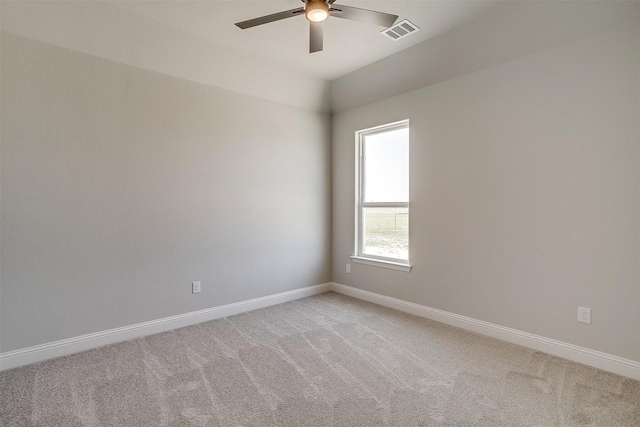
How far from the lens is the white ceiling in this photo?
2.65 metres

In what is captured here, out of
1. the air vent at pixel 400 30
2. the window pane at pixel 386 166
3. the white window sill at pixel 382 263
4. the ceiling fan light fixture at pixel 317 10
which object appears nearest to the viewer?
the ceiling fan light fixture at pixel 317 10

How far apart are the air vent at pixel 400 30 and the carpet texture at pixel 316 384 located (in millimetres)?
2841

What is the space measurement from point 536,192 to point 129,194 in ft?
11.8

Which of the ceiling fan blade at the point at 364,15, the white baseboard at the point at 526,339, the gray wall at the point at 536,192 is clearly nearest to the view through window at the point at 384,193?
the gray wall at the point at 536,192

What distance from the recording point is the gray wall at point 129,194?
2.51 metres

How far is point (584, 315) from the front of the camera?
2506mm

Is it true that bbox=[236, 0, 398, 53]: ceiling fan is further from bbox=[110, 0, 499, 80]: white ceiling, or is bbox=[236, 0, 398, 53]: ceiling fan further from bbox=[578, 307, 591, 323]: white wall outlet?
bbox=[578, 307, 591, 323]: white wall outlet

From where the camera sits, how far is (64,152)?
8.77 feet

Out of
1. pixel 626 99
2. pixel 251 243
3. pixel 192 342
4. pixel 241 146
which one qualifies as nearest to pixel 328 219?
pixel 251 243

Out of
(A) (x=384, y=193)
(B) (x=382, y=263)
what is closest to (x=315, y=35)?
(A) (x=384, y=193)

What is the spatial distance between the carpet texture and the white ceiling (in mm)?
2856

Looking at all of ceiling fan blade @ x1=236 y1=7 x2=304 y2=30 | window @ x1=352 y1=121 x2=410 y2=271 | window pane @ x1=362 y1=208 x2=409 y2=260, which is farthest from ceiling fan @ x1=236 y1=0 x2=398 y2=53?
window pane @ x1=362 y1=208 x2=409 y2=260

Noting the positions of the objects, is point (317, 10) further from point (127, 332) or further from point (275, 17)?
point (127, 332)

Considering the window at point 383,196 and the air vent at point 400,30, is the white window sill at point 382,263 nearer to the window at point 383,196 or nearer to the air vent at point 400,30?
the window at point 383,196
